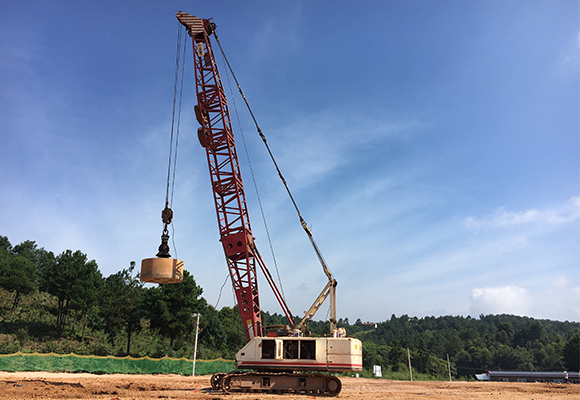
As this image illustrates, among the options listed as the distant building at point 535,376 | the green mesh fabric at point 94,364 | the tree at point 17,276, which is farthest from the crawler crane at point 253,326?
the distant building at point 535,376

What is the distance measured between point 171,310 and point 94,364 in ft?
74.9

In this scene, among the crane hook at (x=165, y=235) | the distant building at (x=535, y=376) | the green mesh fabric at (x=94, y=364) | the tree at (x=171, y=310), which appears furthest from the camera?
the distant building at (x=535, y=376)

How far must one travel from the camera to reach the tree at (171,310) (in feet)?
175

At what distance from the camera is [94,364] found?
104 feet

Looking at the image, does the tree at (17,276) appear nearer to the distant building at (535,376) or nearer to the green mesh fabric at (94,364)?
the green mesh fabric at (94,364)

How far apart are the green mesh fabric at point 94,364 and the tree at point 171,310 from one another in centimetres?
1604

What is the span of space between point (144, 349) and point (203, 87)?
45704 millimetres

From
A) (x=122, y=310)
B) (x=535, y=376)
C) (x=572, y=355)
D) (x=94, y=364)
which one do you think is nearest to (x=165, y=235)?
(x=94, y=364)

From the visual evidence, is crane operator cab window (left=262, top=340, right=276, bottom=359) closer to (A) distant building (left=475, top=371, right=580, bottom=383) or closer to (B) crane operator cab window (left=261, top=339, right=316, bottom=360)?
(B) crane operator cab window (left=261, top=339, right=316, bottom=360)

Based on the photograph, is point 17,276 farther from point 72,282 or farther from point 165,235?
point 165,235

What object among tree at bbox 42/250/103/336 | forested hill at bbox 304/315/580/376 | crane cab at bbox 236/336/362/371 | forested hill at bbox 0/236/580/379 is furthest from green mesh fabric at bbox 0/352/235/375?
forested hill at bbox 304/315/580/376

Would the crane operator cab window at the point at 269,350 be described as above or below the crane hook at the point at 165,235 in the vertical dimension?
below

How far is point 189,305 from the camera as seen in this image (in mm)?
55812

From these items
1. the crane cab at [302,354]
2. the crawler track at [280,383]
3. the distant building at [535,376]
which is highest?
the crane cab at [302,354]
